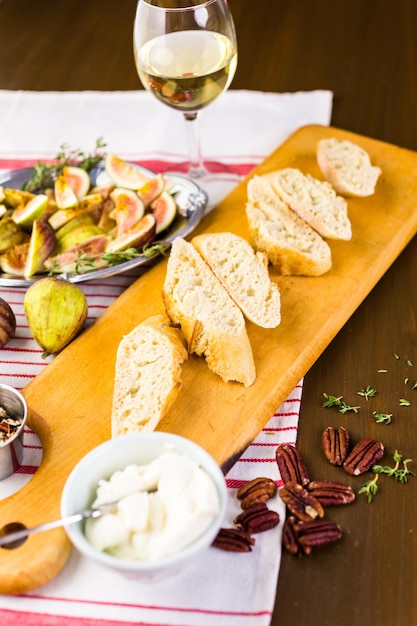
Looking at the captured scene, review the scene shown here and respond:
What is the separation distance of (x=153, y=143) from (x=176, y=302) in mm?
1427

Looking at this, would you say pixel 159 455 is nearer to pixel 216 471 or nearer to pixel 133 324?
pixel 216 471

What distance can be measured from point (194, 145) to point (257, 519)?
5.85ft

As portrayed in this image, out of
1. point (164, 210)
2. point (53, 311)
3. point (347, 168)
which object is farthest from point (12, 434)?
point (347, 168)

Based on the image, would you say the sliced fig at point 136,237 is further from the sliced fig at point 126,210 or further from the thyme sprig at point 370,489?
the thyme sprig at point 370,489

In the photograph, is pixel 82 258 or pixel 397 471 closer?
pixel 397 471

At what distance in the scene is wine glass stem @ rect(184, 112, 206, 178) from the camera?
3.15 m

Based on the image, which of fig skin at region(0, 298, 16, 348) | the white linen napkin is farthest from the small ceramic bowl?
fig skin at region(0, 298, 16, 348)

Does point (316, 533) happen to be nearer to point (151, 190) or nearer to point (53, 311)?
point (53, 311)

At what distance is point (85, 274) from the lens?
105 inches

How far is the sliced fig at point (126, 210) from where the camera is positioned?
9.53 ft

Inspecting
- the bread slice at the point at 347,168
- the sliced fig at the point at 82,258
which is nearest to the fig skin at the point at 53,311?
the sliced fig at the point at 82,258

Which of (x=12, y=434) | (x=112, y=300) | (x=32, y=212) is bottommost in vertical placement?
(x=112, y=300)

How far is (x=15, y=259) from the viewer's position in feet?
9.12

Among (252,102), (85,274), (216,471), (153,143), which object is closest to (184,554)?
(216,471)
